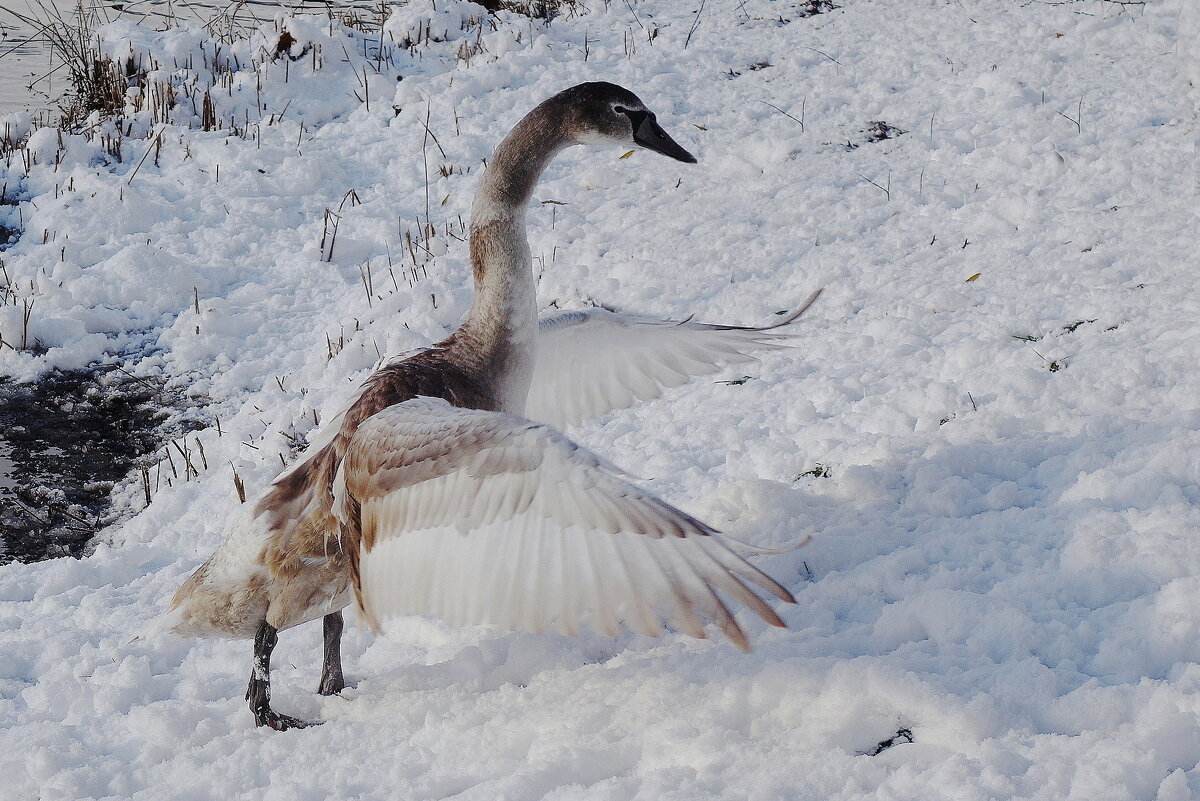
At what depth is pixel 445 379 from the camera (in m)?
3.29

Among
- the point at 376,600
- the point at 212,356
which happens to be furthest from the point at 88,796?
the point at 212,356

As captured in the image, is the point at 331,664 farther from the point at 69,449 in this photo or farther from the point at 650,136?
the point at 69,449

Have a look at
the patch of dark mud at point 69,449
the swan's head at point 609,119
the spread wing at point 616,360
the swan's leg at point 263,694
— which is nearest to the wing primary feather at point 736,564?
the swan's leg at point 263,694

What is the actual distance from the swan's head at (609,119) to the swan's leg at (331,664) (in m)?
1.86

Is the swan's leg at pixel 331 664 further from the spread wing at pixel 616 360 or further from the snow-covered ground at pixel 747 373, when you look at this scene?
the spread wing at pixel 616 360

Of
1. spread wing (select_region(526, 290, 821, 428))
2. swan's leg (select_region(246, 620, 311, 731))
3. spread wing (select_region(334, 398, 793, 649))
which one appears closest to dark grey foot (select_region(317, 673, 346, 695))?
swan's leg (select_region(246, 620, 311, 731))

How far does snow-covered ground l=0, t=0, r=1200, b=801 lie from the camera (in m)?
2.56

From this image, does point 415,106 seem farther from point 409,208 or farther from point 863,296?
point 863,296

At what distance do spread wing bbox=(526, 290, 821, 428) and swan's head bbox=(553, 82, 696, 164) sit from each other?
2.36 feet

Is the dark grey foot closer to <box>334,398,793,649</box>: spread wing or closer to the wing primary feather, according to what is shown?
<box>334,398,793,649</box>: spread wing

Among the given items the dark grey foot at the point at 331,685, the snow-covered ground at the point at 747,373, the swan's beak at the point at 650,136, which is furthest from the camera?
the swan's beak at the point at 650,136

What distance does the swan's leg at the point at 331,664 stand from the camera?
331cm

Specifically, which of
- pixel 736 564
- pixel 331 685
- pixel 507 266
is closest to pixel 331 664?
pixel 331 685

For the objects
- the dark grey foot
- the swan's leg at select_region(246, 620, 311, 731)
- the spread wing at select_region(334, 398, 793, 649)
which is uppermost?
the spread wing at select_region(334, 398, 793, 649)
